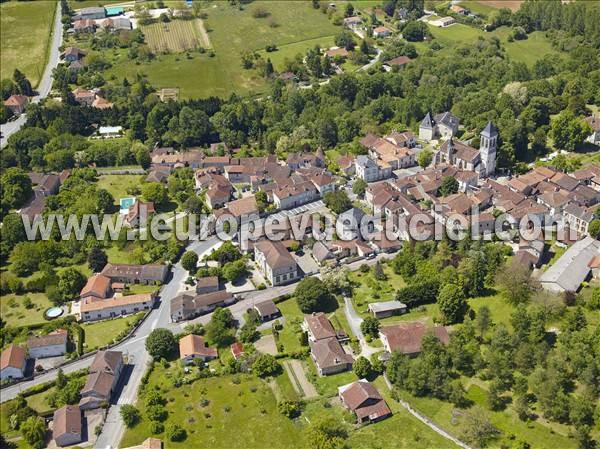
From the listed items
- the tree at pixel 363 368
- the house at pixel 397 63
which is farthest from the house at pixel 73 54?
the tree at pixel 363 368

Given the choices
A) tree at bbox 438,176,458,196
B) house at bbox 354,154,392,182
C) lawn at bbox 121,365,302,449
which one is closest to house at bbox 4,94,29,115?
house at bbox 354,154,392,182

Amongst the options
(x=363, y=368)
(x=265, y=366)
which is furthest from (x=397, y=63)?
(x=265, y=366)

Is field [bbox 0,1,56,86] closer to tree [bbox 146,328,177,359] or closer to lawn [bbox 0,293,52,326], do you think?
lawn [bbox 0,293,52,326]

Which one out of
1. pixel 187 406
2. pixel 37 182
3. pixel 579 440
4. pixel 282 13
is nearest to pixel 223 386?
pixel 187 406

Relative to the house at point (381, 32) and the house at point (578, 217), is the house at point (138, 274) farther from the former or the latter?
the house at point (381, 32)

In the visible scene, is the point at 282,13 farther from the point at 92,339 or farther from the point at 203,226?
the point at 92,339

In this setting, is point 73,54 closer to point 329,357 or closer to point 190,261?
point 190,261
